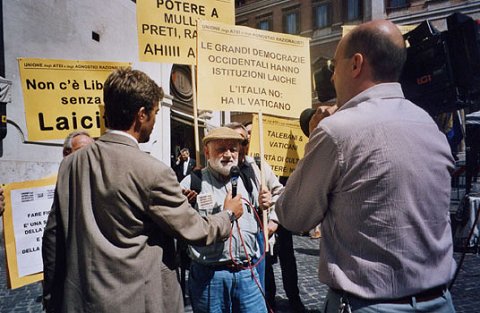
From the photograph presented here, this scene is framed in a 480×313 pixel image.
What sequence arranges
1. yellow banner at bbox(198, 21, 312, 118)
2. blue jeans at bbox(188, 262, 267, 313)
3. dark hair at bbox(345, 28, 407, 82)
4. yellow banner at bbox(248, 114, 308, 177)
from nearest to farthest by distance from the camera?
1. dark hair at bbox(345, 28, 407, 82)
2. blue jeans at bbox(188, 262, 267, 313)
3. yellow banner at bbox(198, 21, 312, 118)
4. yellow banner at bbox(248, 114, 308, 177)

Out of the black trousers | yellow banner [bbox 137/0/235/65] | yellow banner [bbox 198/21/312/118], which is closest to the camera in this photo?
yellow banner [bbox 198/21/312/118]

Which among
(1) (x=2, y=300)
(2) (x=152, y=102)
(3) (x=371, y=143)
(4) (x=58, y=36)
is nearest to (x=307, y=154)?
(3) (x=371, y=143)

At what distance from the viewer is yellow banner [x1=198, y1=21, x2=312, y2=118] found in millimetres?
2691

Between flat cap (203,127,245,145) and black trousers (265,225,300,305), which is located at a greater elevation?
flat cap (203,127,245,145)

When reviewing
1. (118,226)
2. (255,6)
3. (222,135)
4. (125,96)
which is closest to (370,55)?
Answer: (125,96)

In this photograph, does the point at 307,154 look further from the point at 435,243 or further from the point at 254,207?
the point at 254,207

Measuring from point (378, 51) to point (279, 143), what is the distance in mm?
2136

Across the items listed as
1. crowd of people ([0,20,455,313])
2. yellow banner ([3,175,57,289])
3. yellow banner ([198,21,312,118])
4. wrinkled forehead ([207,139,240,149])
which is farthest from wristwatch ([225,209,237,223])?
yellow banner ([3,175,57,289])

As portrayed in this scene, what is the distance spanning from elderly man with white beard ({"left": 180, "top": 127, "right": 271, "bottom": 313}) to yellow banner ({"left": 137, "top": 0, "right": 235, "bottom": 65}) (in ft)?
2.77

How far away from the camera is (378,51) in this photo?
127 cm

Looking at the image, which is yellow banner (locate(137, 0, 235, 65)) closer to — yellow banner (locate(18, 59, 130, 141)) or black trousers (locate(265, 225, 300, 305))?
yellow banner (locate(18, 59, 130, 141))

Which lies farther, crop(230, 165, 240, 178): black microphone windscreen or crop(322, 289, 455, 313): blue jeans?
crop(230, 165, 240, 178): black microphone windscreen

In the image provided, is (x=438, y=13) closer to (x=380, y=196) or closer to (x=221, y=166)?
(x=221, y=166)

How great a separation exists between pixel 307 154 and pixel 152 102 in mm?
723
